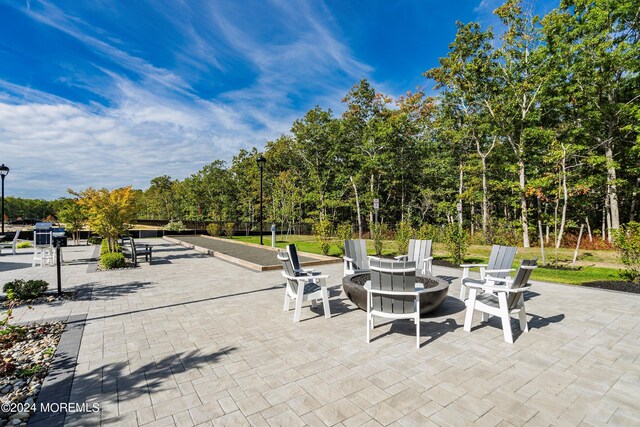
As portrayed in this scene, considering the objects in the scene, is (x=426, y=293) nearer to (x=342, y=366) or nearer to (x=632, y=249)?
(x=342, y=366)

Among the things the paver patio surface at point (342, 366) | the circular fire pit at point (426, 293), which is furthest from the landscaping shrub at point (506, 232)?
the circular fire pit at point (426, 293)

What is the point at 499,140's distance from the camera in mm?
19531

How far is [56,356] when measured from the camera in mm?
3562

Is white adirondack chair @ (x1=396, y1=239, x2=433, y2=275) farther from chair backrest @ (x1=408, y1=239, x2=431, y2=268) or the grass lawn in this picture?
the grass lawn

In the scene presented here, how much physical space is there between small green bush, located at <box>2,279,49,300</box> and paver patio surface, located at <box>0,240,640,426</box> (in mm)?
888

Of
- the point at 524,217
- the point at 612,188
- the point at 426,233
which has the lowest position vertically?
the point at 426,233

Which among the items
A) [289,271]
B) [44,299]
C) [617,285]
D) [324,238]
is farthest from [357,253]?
[44,299]

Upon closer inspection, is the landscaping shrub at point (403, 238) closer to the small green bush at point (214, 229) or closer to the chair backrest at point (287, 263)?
the chair backrest at point (287, 263)

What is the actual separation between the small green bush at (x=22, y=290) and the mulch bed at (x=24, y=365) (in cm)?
205

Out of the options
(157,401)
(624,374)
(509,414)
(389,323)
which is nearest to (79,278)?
(157,401)

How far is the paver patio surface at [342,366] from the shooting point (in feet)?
8.25

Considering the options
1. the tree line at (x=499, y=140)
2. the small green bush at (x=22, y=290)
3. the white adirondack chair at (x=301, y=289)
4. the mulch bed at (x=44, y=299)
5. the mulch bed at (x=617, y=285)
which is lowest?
the mulch bed at (x=617, y=285)

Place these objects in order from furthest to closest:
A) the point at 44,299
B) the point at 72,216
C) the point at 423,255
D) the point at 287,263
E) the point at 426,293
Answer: the point at 72,216
the point at 423,255
the point at 44,299
the point at 287,263
the point at 426,293

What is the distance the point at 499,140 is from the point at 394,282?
19.8m
